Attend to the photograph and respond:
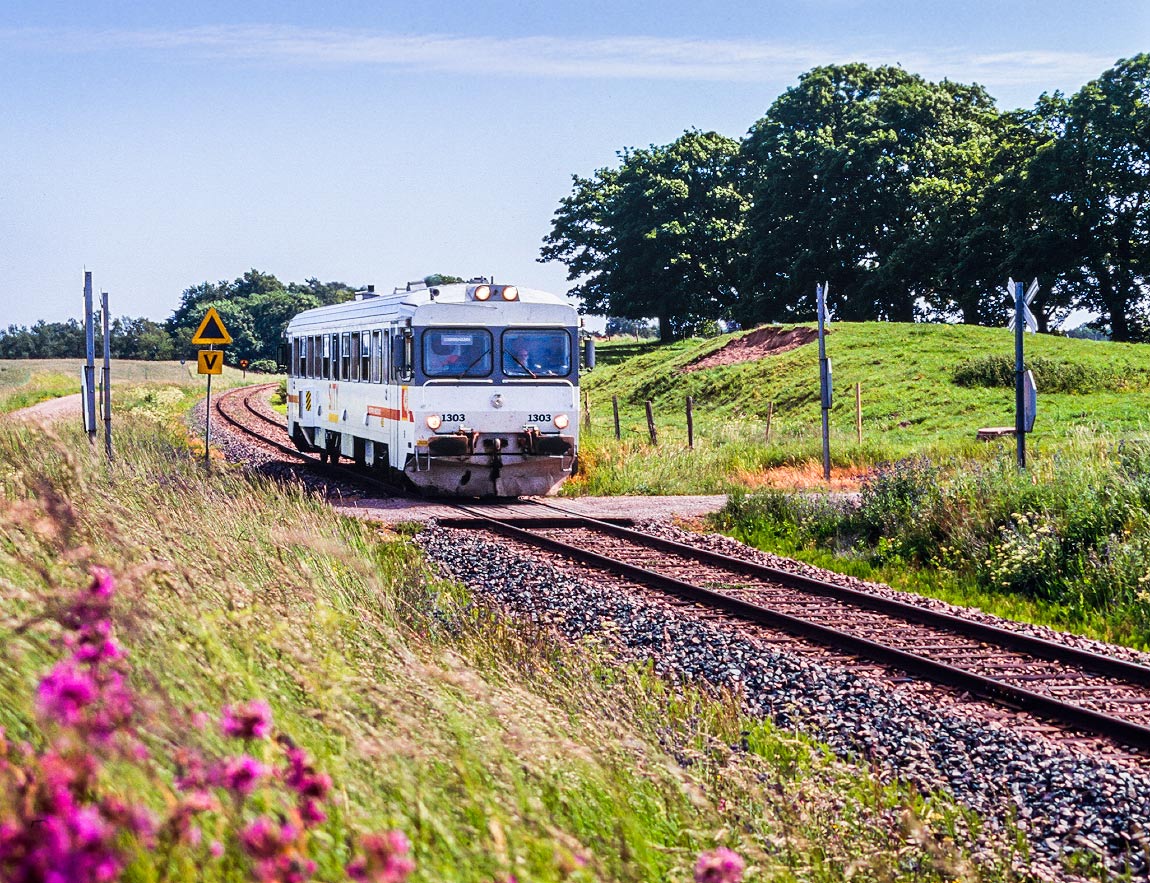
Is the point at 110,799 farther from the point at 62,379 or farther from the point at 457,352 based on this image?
the point at 62,379

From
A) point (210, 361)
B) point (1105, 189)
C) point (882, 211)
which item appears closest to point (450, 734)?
point (210, 361)

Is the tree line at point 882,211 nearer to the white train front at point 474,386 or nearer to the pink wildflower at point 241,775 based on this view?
the white train front at point 474,386

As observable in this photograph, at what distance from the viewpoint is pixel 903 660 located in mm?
8977

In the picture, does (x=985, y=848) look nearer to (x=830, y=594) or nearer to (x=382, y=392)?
(x=830, y=594)

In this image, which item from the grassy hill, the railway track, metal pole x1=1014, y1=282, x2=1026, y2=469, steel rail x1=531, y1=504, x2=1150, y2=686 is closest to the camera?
the railway track

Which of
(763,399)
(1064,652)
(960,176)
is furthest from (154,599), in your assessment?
(960,176)

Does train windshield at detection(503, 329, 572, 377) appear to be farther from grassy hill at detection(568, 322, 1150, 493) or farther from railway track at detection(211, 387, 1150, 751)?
railway track at detection(211, 387, 1150, 751)

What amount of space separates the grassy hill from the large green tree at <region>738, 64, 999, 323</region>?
33.3ft

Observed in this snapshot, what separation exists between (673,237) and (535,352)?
59.3 metres

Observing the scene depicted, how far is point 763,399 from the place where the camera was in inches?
1750

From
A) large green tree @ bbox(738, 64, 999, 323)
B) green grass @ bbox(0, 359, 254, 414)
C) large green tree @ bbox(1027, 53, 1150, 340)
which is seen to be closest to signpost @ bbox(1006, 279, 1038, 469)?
green grass @ bbox(0, 359, 254, 414)

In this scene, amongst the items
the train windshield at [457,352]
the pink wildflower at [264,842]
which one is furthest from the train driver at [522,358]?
the pink wildflower at [264,842]

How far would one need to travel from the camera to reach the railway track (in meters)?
7.97

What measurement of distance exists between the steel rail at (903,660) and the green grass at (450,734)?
1722 millimetres
